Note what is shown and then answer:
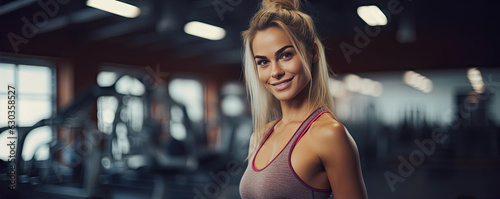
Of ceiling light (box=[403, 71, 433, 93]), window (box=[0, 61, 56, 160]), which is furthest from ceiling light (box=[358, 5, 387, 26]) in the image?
window (box=[0, 61, 56, 160])

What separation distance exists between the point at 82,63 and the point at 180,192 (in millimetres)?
1080

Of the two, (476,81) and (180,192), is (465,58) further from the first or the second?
(180,192)

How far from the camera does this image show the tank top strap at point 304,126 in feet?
2.74

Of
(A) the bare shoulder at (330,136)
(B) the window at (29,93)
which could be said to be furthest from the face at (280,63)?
(B) the window at (29,93)

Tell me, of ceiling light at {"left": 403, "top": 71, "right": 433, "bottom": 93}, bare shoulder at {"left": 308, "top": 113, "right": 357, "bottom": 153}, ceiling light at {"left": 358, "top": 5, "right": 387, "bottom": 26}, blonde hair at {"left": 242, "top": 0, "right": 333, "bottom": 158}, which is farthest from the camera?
ceiling light at {"left": 403, "top": 71, "right": 433, "bottom": 93}

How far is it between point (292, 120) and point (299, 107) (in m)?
0.04

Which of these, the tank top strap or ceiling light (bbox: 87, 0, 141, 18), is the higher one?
ceiling light (bbox: 87, 0, 141, 18)

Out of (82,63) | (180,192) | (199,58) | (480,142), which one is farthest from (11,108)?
(480,142)

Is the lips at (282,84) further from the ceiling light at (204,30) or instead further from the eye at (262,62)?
the ceiling light at (204,30)

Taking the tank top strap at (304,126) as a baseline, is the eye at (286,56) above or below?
above

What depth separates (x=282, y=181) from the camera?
2.64 ft

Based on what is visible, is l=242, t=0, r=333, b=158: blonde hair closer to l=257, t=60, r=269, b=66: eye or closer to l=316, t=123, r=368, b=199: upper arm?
l=257, t=60, r=269, b=66: eye

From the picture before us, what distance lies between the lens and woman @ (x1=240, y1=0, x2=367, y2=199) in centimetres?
78

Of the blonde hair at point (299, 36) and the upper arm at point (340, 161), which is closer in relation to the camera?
the upper arm at point (340, 161)
